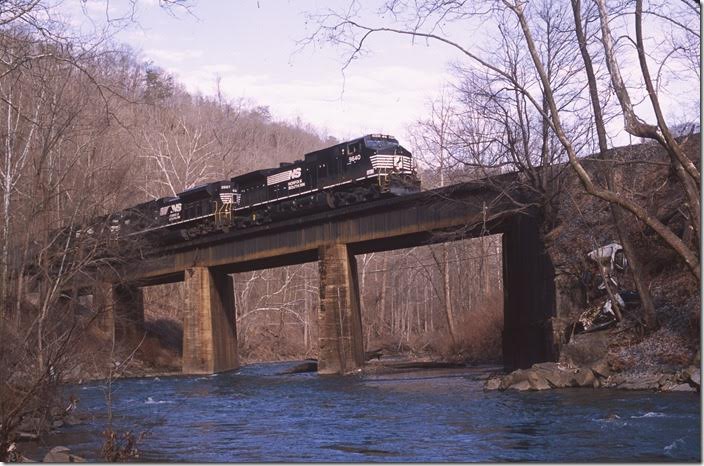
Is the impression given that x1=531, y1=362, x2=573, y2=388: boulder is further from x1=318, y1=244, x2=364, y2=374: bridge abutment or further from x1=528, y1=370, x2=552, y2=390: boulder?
x1=318, y1=244, x2=364, y2=374: bridge abutment

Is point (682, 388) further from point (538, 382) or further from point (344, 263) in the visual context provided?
point (344, 263)

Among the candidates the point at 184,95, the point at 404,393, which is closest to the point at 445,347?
the point at 404,393

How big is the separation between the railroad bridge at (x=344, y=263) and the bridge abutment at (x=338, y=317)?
5 centimetres

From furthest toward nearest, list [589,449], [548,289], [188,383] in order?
[188,383]
[548,289]
[589,449]

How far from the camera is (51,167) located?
1927 cm

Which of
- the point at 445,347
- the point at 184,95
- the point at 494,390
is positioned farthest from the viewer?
the point at 184,95

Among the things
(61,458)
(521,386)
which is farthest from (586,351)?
(61,458)

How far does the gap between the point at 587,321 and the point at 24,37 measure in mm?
19020

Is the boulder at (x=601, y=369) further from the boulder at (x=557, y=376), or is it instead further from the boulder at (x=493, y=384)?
the boulder at (x=493, y=384)

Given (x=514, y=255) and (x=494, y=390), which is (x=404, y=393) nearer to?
(x=494, y=390)

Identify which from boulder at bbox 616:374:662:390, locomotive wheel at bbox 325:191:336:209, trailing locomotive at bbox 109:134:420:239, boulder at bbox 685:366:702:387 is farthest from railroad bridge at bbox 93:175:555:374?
boulder at bbox 685:366:702:387

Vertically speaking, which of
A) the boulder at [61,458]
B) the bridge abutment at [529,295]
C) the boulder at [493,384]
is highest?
the bridge abutment at [529,295]

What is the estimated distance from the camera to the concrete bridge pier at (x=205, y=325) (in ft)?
147

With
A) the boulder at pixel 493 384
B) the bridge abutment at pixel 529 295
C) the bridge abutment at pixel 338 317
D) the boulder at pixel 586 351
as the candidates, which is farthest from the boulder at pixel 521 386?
the bridge abutment at pixel 338 317
